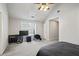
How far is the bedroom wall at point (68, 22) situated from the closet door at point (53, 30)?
0.07 metres

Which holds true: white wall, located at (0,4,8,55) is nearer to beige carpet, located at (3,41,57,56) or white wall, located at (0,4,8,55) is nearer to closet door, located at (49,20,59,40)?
beige carpet, located at (3,41,57,56)

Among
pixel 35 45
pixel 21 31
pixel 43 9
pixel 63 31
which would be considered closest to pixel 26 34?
pixel 21 31

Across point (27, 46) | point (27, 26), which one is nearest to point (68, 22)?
point (27, 26)

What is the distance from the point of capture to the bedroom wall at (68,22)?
5.32ft

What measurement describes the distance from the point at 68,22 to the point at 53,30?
40 centimetres

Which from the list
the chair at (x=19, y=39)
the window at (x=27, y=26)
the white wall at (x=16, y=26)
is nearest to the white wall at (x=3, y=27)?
the white wall at (x=16, y=26)

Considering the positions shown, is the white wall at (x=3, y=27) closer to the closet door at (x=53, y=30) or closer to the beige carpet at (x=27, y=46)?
the beige carpet at (x=27, y=46)

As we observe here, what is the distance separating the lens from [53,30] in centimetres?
190

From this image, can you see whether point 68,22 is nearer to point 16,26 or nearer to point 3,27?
point 16,26

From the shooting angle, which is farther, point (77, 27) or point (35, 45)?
point (35, 45)

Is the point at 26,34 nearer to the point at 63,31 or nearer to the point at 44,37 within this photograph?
the point at 44,37

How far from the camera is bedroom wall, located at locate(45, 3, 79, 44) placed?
162cm

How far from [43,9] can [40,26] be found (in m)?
0.42

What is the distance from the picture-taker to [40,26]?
6.17 feet
